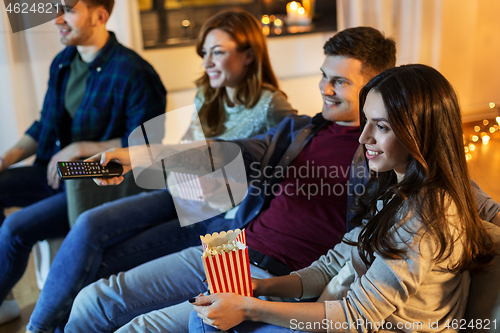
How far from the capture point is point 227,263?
79cm

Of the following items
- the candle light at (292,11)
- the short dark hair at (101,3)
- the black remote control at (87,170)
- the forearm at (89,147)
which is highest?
the short dark hair at (101,3)

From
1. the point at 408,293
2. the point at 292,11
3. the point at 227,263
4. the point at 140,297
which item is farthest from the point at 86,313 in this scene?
the point at 292,11

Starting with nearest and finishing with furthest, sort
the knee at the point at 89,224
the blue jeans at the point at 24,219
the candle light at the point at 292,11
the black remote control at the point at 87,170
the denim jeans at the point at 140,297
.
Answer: the denim jeans at the point at 140,297 → the black remote control at the point at 87,170 → the knee at the point at 89,224 → the blue jeans at the point at 24,219 → the candle light at the point at 292,11

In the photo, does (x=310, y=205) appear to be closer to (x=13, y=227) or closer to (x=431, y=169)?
(x=431, y=169)

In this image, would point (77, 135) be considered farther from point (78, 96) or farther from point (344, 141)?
point (344, 141)

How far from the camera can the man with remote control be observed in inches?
64.5

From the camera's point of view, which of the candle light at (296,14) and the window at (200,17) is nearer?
the window at (200,17)

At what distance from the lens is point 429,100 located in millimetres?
732

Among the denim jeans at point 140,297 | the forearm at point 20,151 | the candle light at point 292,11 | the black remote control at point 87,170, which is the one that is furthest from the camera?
the candle light at point 292,11

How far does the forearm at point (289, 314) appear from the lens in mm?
774

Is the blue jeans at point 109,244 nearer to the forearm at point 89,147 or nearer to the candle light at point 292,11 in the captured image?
the forearm at point 89,147

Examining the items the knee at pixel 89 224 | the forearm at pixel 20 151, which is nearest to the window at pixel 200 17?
the forearm at pixel 20 151

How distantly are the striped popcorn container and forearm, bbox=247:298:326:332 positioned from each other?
0.05 metres

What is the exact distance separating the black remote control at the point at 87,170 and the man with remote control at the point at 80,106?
0.44 meters
